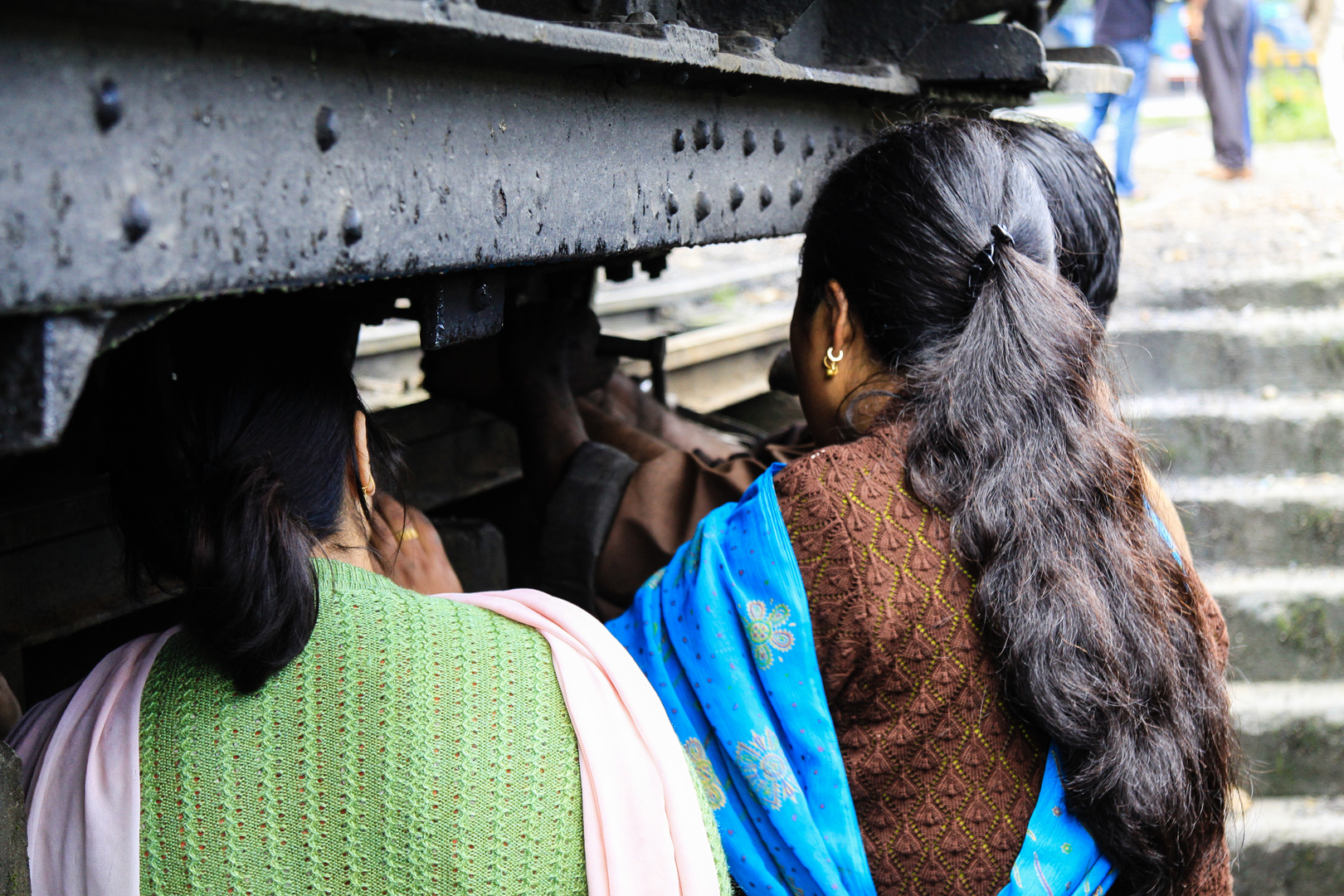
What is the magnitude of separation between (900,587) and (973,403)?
30cm

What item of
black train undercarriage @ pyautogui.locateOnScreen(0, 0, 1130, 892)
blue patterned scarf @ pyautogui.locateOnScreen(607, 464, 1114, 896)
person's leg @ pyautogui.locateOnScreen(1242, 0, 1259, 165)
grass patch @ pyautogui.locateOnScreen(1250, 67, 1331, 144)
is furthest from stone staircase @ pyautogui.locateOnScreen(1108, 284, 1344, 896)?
grass patch @ pyautogui.locateOnScreen(1250, 67, 1331, 144)

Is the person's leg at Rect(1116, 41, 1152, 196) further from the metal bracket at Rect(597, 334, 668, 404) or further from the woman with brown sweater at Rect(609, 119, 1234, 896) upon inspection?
the woman with brown sweater at Rect(609, 119, 1234, 896)

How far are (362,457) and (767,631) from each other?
2.00ft

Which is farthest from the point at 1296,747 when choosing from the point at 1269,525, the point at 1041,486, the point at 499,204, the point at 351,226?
the point at 351,226

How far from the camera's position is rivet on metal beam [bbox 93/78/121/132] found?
0.69 metres

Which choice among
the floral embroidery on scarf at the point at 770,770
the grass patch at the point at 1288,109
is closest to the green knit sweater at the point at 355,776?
the floral embroidery on scarf at the point at 770,770

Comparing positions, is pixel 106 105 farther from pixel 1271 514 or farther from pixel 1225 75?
pixel 1225 75

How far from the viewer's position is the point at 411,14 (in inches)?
32.9

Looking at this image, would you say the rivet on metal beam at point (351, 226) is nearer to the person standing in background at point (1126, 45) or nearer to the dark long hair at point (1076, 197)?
the dark long hair at point (1076, 197)

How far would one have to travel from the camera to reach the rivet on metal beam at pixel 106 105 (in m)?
0.69

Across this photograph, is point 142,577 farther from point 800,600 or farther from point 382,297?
point 800,600

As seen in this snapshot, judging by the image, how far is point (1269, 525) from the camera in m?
3.92

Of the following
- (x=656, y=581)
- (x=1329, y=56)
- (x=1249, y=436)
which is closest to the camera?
(x=656, y=581)

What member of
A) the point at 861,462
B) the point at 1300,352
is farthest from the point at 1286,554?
the point at 861,462
